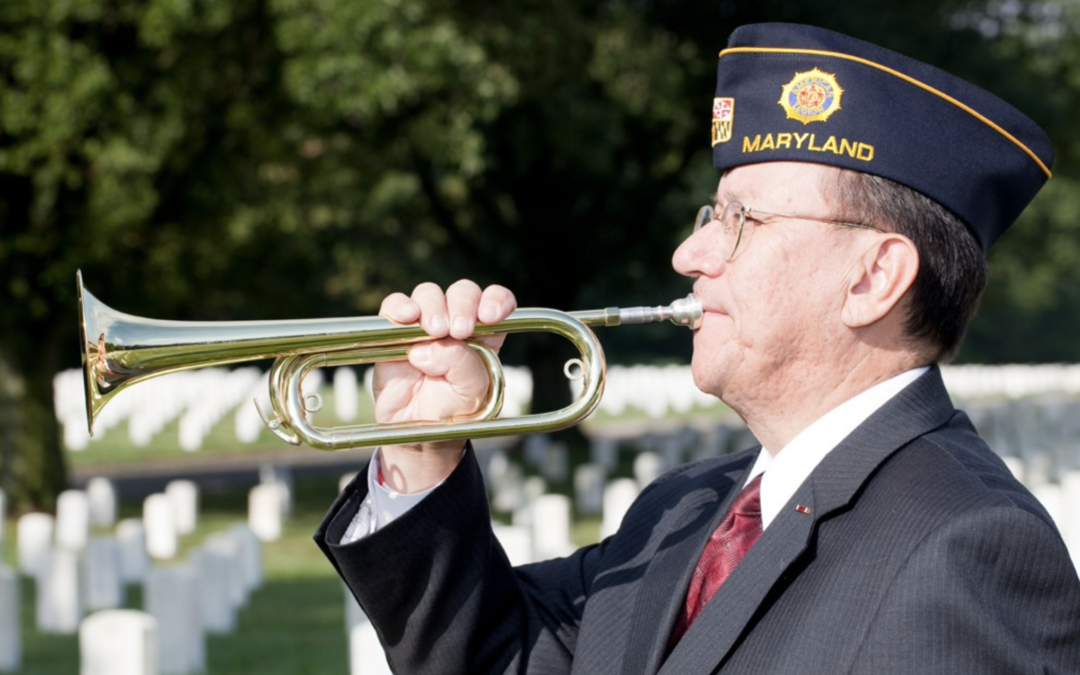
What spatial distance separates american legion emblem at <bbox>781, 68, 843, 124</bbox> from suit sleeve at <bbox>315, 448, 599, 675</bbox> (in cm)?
96

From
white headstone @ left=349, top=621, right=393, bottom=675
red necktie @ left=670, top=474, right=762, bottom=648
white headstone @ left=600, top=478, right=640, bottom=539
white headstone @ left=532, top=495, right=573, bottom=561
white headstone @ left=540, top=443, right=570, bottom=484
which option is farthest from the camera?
white headstone @ left=540, top=443, right=570, bottom=484

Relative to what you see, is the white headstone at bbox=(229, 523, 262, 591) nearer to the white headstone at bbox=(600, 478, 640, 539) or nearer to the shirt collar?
the white headstone at bbox=(600, 478, 640, 539)

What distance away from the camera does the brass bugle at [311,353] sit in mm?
3088

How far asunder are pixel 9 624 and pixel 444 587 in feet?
19.8

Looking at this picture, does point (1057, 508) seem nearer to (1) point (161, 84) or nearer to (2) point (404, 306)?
(2) point (404, 306)

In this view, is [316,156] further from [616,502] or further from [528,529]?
[528,529]

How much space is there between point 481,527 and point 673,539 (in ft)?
1.28

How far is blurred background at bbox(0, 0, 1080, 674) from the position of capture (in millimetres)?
13078

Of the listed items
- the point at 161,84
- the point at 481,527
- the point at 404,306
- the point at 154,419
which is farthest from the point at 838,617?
the point at 154,419

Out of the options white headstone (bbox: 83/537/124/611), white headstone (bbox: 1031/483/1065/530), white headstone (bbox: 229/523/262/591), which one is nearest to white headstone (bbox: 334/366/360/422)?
white headstone (bbox: 229/523/262/591)

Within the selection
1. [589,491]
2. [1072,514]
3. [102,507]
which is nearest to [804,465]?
[1072,514]

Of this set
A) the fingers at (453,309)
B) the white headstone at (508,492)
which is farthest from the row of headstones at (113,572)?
the fingers at (453,309)

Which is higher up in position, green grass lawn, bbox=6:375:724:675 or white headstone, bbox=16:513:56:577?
white headstone, bbox=16:513:56:577

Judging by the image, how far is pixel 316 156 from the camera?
18000 millimetres
